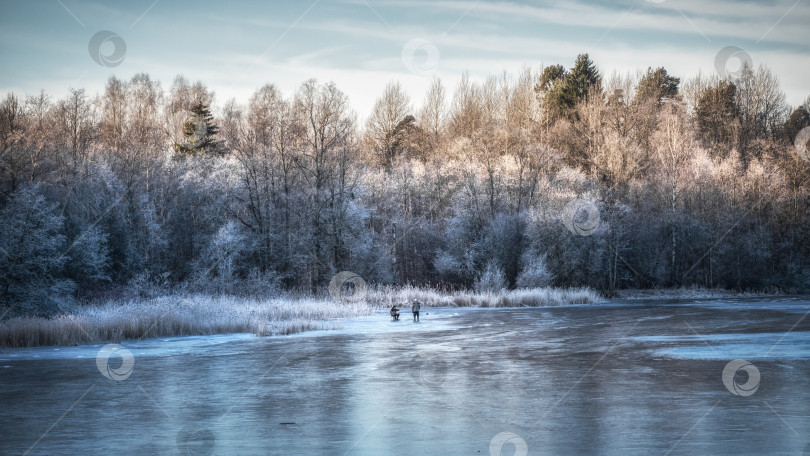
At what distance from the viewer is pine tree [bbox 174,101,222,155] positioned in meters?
57.5

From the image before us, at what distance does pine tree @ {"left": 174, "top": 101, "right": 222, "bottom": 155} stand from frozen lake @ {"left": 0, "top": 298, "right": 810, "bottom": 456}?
35.5 metres

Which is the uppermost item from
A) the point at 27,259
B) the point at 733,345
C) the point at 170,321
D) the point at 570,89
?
the point at 570,89

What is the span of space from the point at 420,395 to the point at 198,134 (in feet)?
161

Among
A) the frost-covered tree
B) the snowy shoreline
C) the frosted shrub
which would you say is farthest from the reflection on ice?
the frost-covered tree

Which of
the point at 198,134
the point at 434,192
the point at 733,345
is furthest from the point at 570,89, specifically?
the point at 733,345

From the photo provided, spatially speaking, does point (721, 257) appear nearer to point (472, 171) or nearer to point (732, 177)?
point (732, 177)

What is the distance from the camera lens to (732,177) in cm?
5256

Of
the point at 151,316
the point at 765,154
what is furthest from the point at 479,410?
the point at 765,154

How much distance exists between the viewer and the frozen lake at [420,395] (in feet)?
32.6

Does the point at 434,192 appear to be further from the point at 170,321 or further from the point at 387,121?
the point at 170,321

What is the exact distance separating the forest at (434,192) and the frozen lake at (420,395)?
20338 mm

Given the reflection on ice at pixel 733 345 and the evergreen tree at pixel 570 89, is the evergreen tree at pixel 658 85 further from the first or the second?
the reflection on ice at pixel 733 345

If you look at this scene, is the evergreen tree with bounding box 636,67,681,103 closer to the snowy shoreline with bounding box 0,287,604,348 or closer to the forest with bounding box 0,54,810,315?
the forest with bounding box 0,54,810,315

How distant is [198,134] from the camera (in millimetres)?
58188
